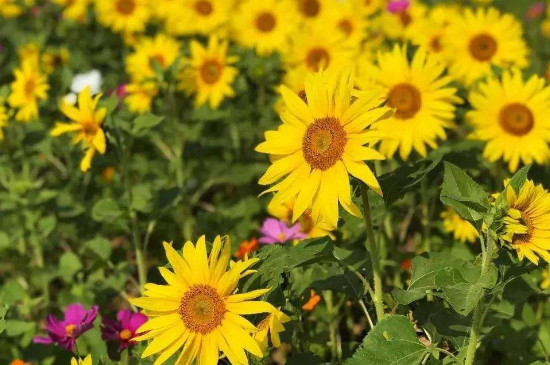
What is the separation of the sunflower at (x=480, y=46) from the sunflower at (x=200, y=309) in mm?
2591

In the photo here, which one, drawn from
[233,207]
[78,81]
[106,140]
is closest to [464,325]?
[106,140]

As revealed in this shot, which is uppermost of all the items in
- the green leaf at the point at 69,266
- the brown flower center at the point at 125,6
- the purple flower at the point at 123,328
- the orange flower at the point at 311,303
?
the brown flower center at the point at 125,6

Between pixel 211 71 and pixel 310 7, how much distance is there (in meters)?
1.37

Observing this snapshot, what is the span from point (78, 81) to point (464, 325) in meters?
4.52

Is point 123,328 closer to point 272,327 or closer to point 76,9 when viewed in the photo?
point 272,327

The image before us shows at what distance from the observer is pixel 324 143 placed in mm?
2184

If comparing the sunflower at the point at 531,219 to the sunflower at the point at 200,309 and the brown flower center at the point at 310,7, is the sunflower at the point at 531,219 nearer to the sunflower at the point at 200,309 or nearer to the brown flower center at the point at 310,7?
the sunflower at the point at 200,309

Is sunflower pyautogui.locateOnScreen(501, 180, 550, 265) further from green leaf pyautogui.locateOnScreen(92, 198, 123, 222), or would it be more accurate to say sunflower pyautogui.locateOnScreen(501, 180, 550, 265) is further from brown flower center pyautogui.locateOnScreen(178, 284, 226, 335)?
green leaf pyautogui.locateOnScreen(92, 198, 123, 222)

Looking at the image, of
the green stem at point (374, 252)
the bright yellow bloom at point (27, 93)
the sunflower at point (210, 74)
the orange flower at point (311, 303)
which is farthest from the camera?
the sunflower at point (210, 74)

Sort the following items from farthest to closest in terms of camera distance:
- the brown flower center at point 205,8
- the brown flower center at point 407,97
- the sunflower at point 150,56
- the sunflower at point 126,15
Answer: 1. the sunflower at point 126,15
2. the brown flower center at point 205,8
3. the sunflower at point 150,56
4. the brown flower center at point 407,97

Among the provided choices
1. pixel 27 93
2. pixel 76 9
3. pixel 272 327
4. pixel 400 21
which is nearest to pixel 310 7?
pixel 400 21

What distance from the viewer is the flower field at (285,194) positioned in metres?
2.17

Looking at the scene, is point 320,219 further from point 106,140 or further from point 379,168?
point 379,168

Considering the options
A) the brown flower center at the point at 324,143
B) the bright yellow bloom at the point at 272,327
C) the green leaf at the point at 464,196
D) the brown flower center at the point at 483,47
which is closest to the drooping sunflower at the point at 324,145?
the brown flower center at the point at 324,143
